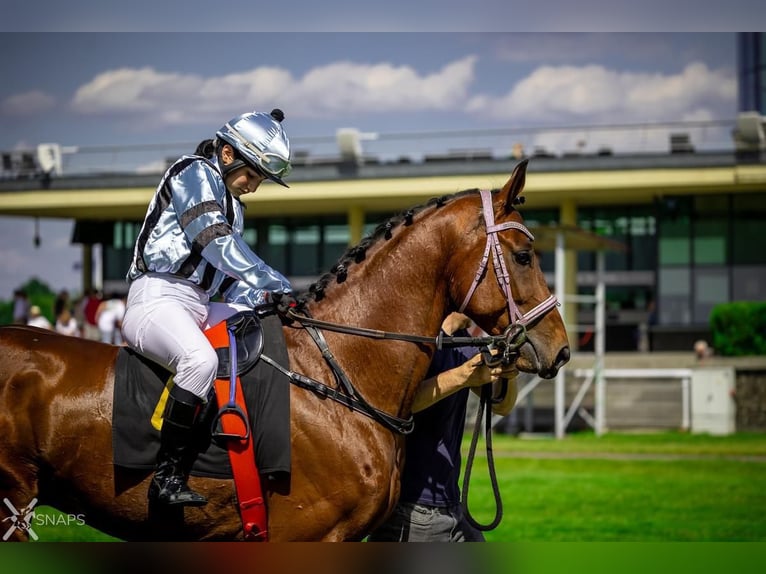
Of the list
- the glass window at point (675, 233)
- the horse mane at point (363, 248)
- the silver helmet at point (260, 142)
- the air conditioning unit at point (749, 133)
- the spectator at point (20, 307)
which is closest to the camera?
the silver helmet at point (260, 142)

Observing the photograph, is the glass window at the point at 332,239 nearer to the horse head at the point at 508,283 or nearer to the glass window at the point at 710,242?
the glass window at the point at 710,242

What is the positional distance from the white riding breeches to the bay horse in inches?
10.0

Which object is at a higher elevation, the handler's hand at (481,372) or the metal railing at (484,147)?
the metal railing at (484,147)

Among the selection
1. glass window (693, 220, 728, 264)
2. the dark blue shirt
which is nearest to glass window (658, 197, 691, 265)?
glass window (693, 220, 728, 264)

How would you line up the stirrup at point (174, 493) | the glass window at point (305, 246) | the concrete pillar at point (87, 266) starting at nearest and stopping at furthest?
1. the stirrup at point (174, 493)
2. the glass window at point (305, 246)
3. the concrete pillar at point (87, 266)

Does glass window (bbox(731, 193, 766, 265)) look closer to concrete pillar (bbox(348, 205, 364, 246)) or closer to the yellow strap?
concrete pillar (bbox(348, 205, 364, 246))

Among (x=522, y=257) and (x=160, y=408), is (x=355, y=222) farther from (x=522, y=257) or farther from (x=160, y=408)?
(x=160, y=408)

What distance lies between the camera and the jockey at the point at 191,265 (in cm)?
Answer: 374

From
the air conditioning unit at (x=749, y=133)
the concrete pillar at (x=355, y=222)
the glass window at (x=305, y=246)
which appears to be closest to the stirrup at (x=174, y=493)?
the air conditioning unit at (x=749, y=133)

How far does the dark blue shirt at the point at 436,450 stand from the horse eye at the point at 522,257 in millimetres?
653

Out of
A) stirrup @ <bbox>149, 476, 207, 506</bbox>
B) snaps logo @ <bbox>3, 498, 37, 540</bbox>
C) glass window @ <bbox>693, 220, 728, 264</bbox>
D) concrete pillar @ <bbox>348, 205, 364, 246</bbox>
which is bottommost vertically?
snaps logo @ <bbox>3, 498, 37, 540</bbox>

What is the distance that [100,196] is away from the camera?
26.0 meters

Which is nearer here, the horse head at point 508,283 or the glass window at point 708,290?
the horse head at point 508,283

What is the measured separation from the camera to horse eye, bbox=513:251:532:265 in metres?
4.09
